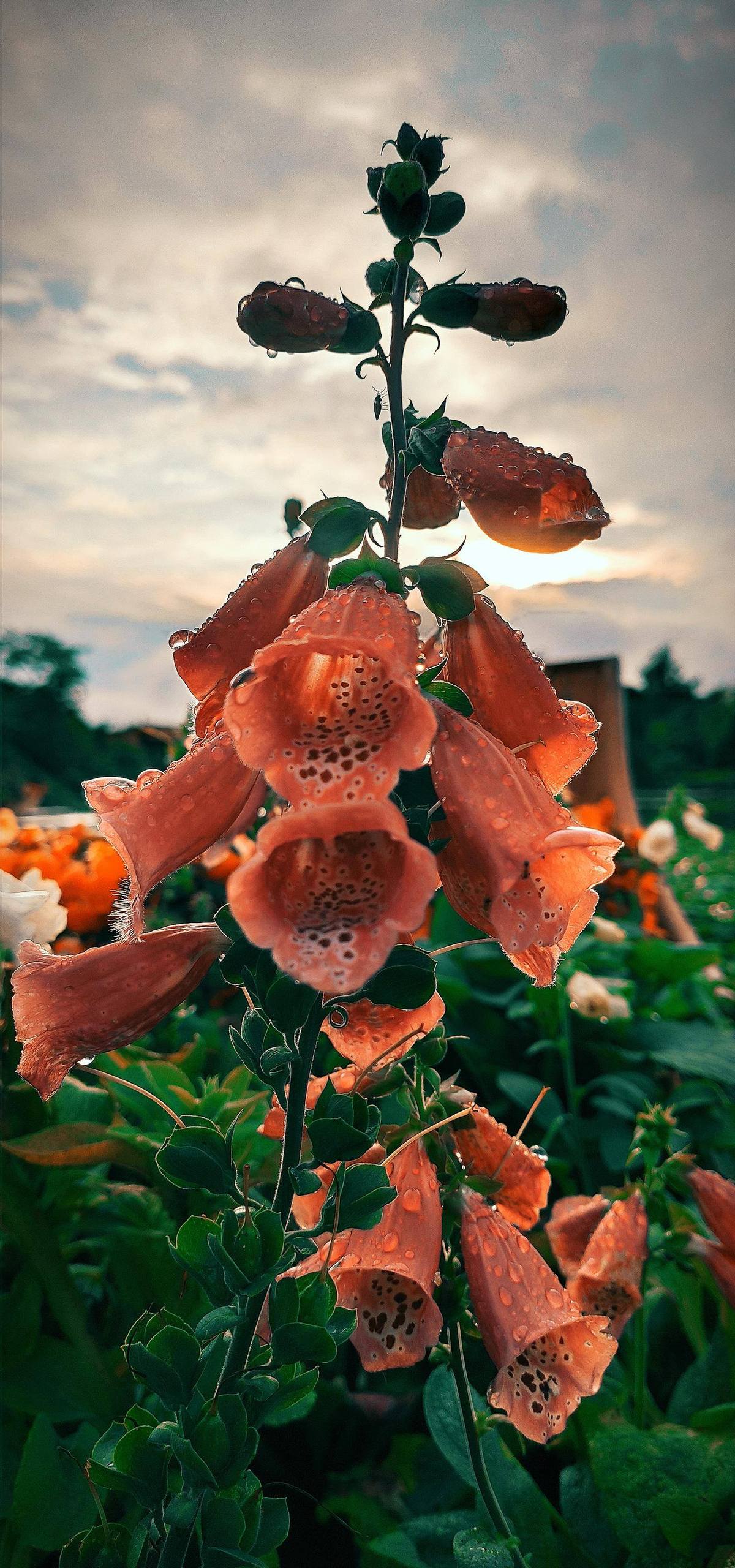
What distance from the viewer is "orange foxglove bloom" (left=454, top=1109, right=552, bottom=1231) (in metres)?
0.63

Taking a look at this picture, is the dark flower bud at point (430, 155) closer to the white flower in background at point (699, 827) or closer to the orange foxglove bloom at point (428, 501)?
the orange foxglove bloom at point (428, 501)

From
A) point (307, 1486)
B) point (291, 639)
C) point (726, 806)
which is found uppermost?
point (291, 639)

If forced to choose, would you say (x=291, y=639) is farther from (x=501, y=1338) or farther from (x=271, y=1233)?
(x=501, y=1338)

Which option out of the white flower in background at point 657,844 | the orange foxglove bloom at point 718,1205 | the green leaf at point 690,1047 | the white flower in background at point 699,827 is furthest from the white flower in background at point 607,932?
the white flower in background at point 699,827

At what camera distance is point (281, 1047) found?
0.42 metres

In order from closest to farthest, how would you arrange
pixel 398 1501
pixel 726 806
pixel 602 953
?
pixel 398 1501 < pixel 602 953 < pixel 726 806

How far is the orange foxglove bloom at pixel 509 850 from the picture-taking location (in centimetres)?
42

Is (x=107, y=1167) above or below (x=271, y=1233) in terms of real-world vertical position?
below

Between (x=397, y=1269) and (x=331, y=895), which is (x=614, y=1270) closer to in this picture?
(x=397, y=1269)

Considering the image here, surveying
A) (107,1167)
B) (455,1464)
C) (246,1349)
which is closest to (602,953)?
(107,1167)

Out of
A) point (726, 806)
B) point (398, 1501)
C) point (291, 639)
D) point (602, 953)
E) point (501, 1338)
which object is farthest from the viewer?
point (726, 806)

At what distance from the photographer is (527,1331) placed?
547 mm

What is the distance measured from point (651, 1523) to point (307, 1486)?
0.35 metres

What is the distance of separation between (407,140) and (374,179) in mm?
39
